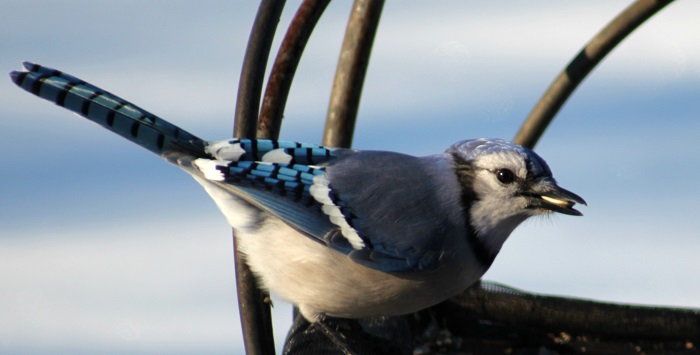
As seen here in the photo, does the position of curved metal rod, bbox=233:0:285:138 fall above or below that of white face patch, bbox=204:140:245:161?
above

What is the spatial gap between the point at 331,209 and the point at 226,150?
282 mm

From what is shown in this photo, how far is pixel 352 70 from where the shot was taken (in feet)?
9.70

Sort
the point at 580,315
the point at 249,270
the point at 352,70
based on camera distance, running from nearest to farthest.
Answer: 1. the point at 249,270
2. the point at 352,70
3. the point at 580,315

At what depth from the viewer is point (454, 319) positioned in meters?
3.28

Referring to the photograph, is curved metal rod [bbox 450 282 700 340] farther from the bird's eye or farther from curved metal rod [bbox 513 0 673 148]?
the bird's eye

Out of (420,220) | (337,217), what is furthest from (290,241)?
(420,220)

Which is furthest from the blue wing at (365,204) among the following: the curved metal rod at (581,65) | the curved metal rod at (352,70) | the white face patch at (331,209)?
the curved metal rod at (581,65)

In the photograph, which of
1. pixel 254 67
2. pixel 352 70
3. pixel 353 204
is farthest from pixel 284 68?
pixel 353 204

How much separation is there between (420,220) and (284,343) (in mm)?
675

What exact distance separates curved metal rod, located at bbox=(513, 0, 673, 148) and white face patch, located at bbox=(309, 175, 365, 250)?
128cm

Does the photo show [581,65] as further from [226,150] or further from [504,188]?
[226,150]

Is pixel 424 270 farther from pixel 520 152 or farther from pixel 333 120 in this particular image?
pixel 333 120

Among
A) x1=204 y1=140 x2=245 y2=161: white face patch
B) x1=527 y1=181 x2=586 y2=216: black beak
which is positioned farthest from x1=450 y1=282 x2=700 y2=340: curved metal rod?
x1=204 y1=140 x2=245 y2=161: white face patch

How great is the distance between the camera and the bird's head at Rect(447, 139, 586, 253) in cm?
233
